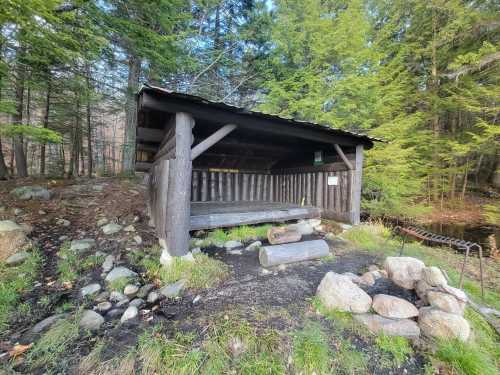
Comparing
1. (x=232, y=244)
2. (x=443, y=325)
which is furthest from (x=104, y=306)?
(x=443, y=325)

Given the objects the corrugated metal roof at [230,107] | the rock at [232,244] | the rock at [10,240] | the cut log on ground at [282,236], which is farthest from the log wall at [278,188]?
the rock at [10,240]

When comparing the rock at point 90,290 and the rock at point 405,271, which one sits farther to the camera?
the rock at point 405,271

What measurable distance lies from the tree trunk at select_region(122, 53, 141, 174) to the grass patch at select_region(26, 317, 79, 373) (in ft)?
21.1

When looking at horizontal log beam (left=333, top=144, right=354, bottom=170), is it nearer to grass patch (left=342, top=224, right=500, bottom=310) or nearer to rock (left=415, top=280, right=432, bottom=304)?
grass patch (left=342, top=224, right=500, bottom=310)

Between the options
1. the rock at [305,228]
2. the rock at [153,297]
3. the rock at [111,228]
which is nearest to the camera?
the rock at [153,297]

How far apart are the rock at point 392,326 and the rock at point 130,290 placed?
7.64 ft

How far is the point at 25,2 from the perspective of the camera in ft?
8.27

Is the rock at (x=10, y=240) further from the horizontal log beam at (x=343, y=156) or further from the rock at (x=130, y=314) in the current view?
the horizontal log beam at (x=343, y=156)

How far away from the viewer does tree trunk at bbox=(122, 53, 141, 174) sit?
685 centimetres

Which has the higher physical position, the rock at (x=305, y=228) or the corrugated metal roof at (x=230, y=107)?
the corrugated metal roof at (x=230, y=107)

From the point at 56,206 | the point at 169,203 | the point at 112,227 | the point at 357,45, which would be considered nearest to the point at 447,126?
the point at 357,45

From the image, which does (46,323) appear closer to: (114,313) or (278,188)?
(114,313)

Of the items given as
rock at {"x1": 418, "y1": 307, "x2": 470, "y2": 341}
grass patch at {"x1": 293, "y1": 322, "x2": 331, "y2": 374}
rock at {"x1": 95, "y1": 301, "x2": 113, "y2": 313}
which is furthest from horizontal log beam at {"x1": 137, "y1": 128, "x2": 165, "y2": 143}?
rock at {"x1": 418, "y1": 307, "x2": 470, "y2": 341}

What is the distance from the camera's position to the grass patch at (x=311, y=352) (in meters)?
1.30
